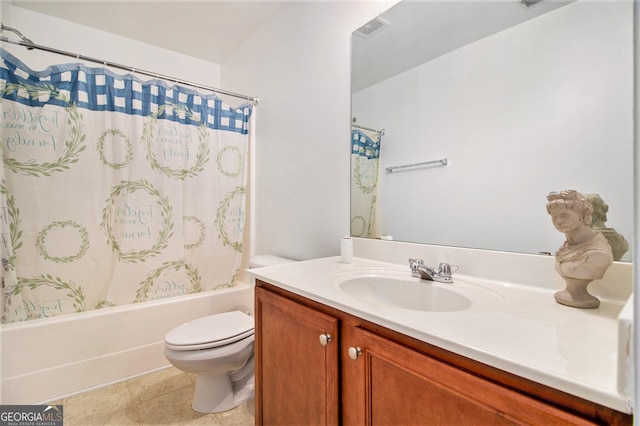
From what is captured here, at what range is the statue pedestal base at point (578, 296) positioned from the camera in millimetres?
682

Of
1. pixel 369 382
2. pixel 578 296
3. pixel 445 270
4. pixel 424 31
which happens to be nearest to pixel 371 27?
pixel 424 31

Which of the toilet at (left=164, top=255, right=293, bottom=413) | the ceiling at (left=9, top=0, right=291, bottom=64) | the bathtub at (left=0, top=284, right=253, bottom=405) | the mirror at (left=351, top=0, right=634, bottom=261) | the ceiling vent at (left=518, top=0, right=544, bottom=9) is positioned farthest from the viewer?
the ceiling at (left=9, top=0, right=291, bottom=64)

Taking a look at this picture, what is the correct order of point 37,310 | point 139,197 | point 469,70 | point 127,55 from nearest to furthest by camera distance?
1. point 469,70
2. point 37,310
3. point 139,197
4. point 127,55

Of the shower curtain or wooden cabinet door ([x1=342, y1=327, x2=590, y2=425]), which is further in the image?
the shower curtain

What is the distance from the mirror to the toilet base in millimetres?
1104

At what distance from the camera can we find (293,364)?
92cm

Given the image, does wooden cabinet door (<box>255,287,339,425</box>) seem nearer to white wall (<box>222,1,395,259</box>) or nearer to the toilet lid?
the toilet lid

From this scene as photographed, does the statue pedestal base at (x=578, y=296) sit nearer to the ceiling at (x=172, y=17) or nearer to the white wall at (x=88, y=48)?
the ceiling at (x=172, y=17)

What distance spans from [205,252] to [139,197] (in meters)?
0.55

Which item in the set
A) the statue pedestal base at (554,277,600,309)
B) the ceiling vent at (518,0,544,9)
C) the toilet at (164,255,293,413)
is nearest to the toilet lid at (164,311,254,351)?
the toilet at (164,255,293,413)

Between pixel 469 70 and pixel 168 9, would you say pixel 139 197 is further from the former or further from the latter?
pixel 469 70

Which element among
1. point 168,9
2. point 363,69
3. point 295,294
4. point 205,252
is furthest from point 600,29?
point 168,9

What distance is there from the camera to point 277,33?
6.40 feet

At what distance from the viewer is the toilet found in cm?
128
